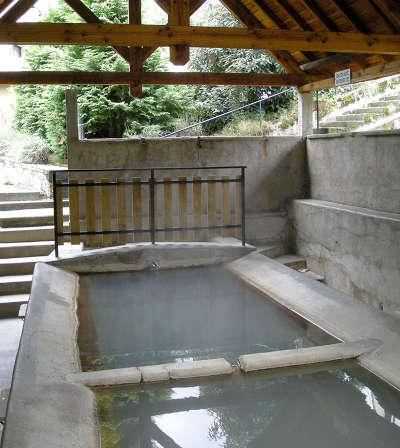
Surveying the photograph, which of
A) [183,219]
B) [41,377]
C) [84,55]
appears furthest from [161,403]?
[84,55]

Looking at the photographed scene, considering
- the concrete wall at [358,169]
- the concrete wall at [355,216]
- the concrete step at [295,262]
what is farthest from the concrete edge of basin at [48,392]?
the concrete step at [295,262]

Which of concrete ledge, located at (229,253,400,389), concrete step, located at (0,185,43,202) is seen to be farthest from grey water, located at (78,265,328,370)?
concrete step, located at (0,185,43,202)

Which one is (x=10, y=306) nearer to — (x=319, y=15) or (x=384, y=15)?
(x=319, y=15)

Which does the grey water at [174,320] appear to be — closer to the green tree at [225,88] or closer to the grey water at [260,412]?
the grey water at [260,412]

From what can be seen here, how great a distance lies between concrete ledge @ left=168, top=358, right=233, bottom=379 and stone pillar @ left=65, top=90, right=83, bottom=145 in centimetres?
504

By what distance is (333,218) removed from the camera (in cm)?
680

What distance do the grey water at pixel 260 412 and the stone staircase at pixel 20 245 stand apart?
408cm

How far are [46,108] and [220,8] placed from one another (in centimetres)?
499

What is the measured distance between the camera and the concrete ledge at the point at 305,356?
9.57 ft

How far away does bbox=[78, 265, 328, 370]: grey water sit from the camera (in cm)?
334

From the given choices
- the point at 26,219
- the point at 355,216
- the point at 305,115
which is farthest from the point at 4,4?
the point at 355,216

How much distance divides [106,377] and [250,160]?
5.64 m

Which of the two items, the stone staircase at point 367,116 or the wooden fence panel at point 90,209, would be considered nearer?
the wooden fence panel at point 90,209

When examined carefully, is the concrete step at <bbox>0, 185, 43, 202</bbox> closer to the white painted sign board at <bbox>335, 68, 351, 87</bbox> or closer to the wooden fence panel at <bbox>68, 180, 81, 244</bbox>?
the wooden fence panel at <bbox>68, 180, 81, 244</bbox>
